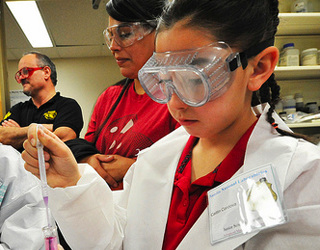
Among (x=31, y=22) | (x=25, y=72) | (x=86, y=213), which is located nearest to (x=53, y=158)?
→ (x=86, y=213)

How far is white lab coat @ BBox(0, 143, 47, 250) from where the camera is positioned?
1.29 metres

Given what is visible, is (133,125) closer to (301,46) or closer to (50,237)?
(50,237)

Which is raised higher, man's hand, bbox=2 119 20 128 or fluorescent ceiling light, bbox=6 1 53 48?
fluorescent ceiling light, bbox=6 1 53 48

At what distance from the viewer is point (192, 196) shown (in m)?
0.79

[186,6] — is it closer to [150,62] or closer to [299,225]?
[150,62]

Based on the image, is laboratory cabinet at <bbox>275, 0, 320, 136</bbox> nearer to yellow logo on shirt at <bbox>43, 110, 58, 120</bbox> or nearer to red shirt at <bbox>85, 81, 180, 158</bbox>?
red shirt at <bbox>85, 81, 180, 158</bbox>

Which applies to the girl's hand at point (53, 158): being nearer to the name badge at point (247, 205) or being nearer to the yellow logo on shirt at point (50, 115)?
the name badge at point (247, 205)

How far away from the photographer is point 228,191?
25.8 inches

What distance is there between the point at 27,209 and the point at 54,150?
788mm

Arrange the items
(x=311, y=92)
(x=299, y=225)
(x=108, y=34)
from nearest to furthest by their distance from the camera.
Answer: (x=299, y=225), (x=108, y=34), (x=311, y=92)

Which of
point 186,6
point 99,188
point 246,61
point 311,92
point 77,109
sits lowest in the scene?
point 311,92

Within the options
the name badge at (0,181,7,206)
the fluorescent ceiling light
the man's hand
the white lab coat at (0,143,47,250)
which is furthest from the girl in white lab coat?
the fluorescent ceiling light

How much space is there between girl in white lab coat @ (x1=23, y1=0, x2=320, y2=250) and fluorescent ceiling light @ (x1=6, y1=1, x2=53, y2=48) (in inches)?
134

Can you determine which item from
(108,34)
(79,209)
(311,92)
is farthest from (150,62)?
(311,92)
